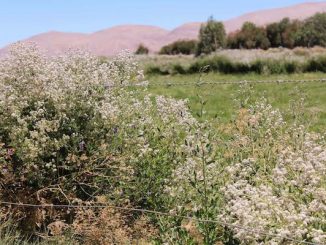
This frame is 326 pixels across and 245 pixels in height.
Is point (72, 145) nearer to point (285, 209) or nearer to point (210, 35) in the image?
point (285, 209)

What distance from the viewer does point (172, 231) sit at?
4.29 metres

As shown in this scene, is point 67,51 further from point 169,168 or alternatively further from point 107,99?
point 169,168

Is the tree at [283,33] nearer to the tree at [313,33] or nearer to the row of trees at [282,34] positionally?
A: the row of trees at [282,34]

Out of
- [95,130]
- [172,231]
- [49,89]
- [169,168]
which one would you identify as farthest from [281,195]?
[49,89]

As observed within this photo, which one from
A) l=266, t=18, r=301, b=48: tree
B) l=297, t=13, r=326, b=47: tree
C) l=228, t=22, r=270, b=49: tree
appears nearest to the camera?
l=297, t=13, r=326, b=47: tree

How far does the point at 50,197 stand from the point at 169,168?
109 centimetres

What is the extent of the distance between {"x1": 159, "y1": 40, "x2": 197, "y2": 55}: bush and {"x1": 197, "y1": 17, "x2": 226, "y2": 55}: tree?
12609 millimetres

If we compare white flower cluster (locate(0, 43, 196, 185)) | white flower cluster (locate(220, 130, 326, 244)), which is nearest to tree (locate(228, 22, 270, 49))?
white flower cluster (locate(0, 43, 196, 185))

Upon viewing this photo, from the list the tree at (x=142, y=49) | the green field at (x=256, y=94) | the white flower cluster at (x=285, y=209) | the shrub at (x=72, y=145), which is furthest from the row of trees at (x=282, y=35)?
the white flower cluster at (x=285, y=209)

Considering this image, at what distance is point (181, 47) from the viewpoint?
5231 cm

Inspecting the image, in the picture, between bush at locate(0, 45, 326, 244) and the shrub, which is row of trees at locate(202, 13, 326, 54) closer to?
bush at locate(0, 45, 326, 244)

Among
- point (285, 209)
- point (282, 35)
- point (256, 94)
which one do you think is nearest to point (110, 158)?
point (285, 209)

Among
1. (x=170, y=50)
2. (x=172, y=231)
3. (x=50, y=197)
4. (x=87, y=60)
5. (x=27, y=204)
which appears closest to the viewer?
(x=172, y=231)

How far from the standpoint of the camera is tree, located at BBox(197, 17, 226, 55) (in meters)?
36.4
